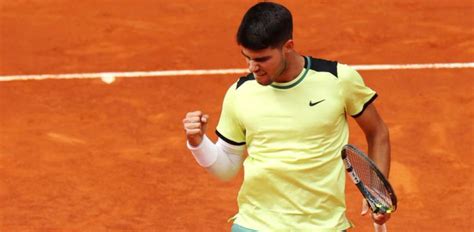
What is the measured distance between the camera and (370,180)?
6.63 metres

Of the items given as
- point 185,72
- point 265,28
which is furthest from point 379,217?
point 185,72

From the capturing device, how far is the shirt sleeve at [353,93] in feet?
21.8

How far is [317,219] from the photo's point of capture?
6.61 metres

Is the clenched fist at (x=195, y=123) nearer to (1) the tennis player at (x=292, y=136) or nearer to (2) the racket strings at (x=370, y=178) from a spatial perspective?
(1) the tennis player at (x=292, y=136)

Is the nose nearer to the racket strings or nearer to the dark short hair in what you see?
the dark short hair

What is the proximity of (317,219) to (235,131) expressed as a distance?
74 cm

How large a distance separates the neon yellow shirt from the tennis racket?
0.10m

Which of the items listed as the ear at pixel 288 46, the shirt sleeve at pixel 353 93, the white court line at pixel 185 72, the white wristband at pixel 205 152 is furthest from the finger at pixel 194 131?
the white court line at pixel 185 72

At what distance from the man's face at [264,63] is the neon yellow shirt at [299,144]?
202 mm

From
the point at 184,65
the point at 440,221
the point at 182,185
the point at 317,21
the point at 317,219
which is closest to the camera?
the point at 317,219

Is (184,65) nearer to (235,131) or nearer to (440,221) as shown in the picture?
(440,221)

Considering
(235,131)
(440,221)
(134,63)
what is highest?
(235,131)

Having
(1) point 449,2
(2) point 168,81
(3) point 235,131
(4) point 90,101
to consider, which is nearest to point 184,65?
(2) point 168,81

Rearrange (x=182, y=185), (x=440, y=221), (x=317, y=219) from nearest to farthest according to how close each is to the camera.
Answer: (x=317, y=219) → (x=440, y=221) → (x=182, y=185)
